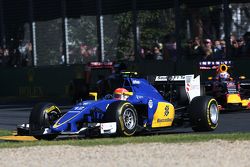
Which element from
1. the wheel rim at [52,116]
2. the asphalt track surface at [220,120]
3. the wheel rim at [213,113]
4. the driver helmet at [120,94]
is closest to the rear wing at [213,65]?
the asphalt track surface at [220,120]

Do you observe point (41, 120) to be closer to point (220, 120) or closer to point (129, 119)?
point (129, 119)

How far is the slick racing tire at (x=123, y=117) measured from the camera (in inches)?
557

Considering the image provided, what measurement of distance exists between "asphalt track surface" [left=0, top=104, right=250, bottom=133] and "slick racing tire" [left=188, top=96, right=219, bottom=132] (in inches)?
13.5

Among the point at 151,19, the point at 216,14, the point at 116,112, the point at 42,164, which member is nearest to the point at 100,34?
the point at 151,19

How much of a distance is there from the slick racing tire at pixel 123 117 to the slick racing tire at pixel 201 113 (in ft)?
3.89

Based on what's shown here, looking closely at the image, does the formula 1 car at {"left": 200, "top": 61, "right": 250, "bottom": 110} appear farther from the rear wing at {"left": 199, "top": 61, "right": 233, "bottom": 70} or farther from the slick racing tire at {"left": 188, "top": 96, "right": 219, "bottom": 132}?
the slick racing tire at {"left": 188, "top": 96, "right": 219, "bottom": 132}

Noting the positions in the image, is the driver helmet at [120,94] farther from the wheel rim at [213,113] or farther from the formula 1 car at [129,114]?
the wheel rim at [213,113]

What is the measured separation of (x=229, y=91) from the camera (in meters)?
20.3

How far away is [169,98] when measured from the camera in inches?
646

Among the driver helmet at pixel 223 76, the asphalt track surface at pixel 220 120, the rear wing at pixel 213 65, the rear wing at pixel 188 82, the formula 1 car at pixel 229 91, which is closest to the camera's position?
the asphalt track surface at pixel 220 120

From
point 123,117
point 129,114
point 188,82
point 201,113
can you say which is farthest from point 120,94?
point 188,82

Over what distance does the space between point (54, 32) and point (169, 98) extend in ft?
62.5

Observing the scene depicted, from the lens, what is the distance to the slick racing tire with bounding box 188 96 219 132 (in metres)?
15.1

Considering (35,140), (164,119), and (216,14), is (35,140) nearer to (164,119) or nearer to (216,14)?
(164,119)
